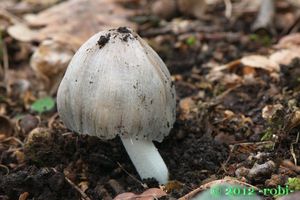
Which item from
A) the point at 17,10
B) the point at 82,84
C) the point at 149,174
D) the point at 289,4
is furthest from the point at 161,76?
the point at 17,10

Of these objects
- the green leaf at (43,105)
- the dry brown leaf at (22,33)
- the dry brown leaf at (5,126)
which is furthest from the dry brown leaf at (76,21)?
the dry brown leaf at (5,126)

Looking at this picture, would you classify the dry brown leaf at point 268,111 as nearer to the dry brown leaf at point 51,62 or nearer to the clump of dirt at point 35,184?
the clump of dirt at point 35,184

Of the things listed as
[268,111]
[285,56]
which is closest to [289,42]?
[285,56]

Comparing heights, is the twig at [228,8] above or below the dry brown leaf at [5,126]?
above

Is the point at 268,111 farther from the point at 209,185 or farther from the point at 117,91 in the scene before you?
the point at 117,91

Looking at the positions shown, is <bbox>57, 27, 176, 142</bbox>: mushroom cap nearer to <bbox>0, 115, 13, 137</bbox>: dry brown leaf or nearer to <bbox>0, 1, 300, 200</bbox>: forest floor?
<bbox>0, 1, 300, 200</bbox>: forest floor

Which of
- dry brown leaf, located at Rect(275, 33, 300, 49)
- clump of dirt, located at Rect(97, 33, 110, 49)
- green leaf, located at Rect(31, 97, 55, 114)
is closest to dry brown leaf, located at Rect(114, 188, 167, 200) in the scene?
clump of dirt, located at Rect(97, 33, 110, 49)

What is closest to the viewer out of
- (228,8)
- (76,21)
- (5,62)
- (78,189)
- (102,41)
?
(102,41)

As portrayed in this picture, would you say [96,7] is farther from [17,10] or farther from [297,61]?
[297,61]
